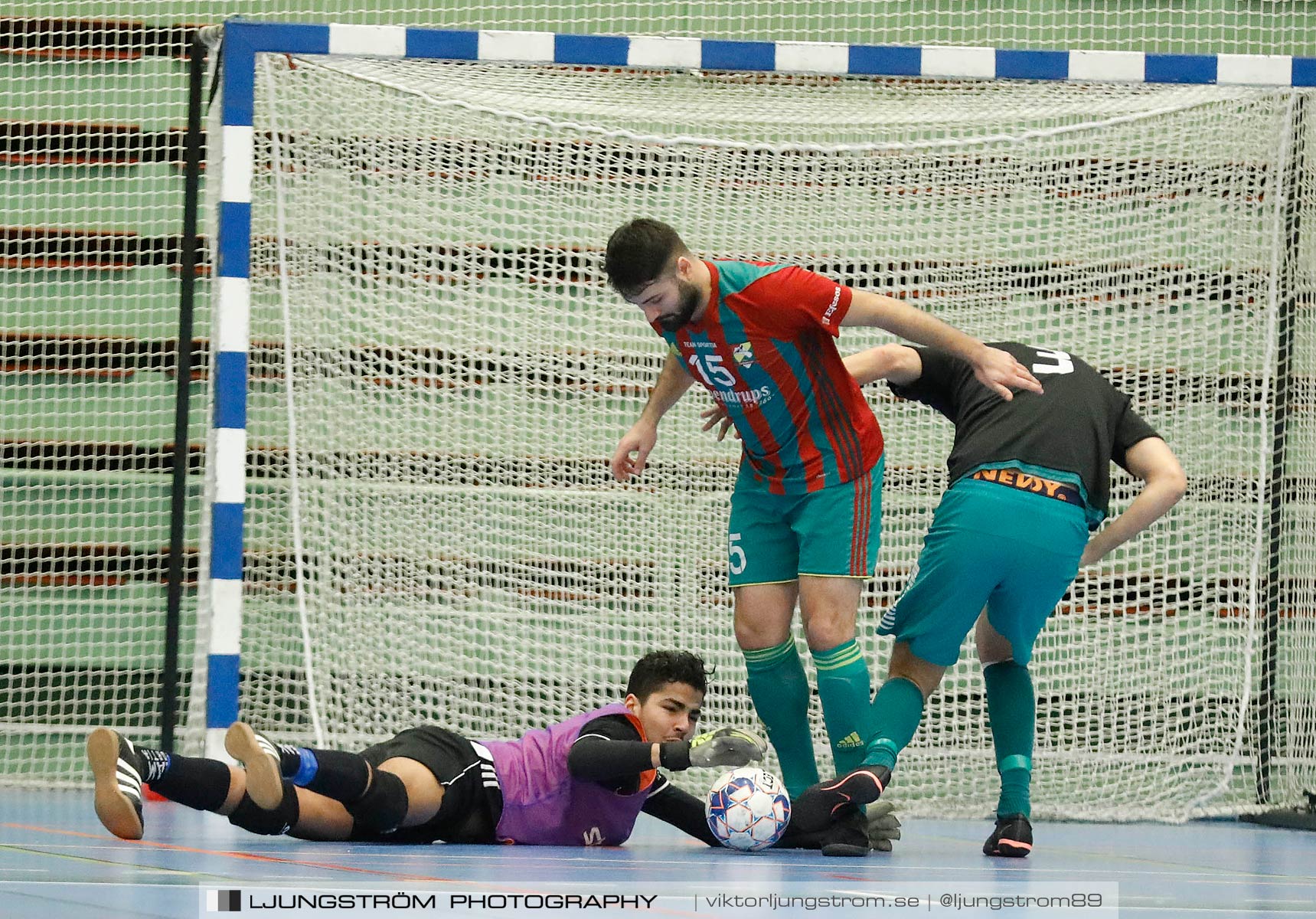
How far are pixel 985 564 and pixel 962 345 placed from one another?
527 millimetres

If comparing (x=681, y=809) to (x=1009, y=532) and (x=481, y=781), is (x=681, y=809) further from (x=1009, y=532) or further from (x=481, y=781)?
(x=1009, y=532)

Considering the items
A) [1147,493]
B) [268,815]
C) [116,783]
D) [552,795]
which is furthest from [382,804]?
[1147,493]

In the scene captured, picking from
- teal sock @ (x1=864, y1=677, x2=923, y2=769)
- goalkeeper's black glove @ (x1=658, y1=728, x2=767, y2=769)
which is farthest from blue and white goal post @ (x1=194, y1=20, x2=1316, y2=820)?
goalkeeper's black glove @ (x1=658, y1=728, x2=767, y2=769)

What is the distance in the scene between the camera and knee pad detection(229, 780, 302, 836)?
3168mm

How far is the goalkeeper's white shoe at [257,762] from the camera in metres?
3.02

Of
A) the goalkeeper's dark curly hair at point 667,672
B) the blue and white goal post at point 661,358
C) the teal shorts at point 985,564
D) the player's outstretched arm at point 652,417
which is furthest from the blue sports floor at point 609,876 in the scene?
the blue and white goal post at point 661,358

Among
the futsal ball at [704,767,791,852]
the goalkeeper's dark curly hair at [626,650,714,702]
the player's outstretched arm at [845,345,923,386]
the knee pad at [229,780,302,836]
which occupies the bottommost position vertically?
the futsal ball at [704,767,791,852]

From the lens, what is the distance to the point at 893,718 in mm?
3643

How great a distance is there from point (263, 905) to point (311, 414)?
3.53m

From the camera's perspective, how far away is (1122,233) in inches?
231

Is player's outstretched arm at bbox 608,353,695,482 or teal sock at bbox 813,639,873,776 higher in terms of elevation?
player's outstretched arm at bbox 608,353,695,482

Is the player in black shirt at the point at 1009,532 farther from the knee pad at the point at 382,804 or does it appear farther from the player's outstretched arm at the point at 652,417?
the knee pad at the point at 382,804

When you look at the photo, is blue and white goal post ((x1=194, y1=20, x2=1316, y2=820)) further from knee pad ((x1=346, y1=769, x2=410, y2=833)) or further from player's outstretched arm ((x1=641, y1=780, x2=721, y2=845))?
knee pad ((x1=346, y1=769, x2=410, y2=833))

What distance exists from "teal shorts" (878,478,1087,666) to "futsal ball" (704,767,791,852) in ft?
1.74
